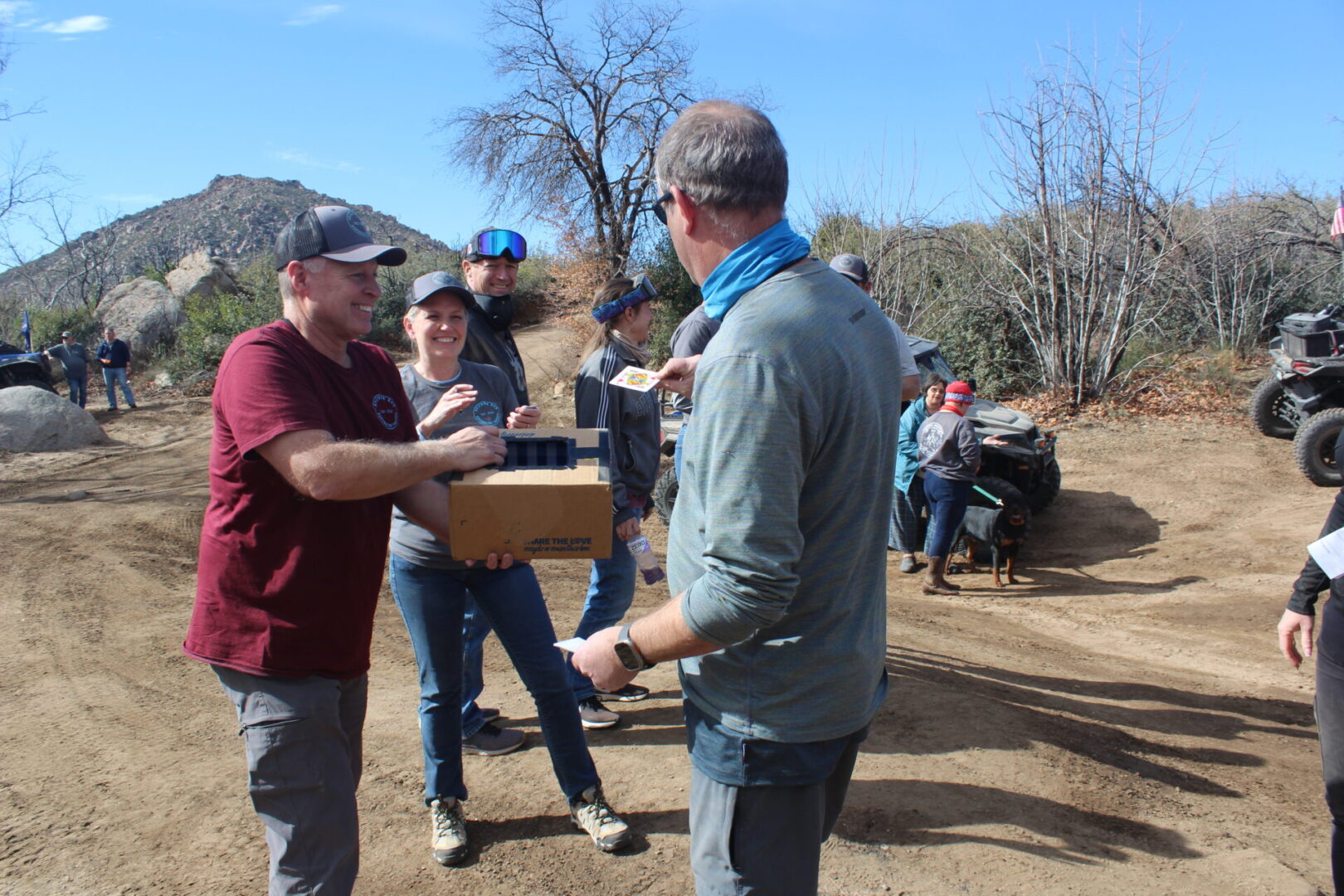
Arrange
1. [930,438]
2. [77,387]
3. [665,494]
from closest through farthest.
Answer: [930,438] < [665,494] < [77,387]

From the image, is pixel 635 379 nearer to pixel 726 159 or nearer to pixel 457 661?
pixel 457 661

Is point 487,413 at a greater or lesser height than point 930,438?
greater

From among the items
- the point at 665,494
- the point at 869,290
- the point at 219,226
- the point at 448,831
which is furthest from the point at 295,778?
the point at 219,226

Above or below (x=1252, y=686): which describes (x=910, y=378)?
above

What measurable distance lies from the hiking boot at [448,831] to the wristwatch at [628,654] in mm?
1749

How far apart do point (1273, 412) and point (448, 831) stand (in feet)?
36.0

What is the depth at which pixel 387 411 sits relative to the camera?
252 centimetres

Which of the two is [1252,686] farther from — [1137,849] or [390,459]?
[390,459]

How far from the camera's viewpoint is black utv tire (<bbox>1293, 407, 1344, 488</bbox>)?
880 centimetres

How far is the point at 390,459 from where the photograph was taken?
2.11m

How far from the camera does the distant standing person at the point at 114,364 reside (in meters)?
17.5

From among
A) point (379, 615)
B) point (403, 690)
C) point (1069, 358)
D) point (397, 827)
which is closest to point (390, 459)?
point (397, 827)

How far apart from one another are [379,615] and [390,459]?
4.06 metres

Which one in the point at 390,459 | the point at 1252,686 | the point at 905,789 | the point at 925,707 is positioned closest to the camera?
the point at 390,459
